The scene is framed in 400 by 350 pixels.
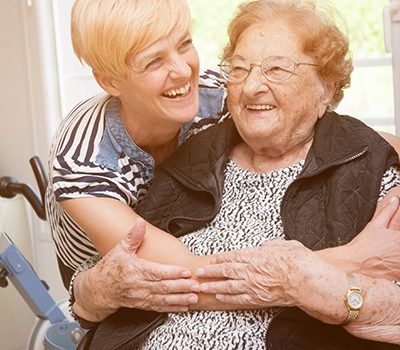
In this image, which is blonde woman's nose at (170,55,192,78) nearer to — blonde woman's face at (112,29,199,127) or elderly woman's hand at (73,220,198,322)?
blonde woman's face at (112,29,199,127)

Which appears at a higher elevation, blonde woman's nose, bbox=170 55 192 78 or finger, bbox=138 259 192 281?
blonde woman's nose, bbox=170 55 192 78

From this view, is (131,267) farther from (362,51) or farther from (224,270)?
(362,51)

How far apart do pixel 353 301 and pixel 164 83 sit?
0.63 meters

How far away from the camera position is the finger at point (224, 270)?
1.45 metres

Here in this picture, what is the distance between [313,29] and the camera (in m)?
1.59

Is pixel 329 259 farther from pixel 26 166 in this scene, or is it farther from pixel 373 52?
pixel 26 166

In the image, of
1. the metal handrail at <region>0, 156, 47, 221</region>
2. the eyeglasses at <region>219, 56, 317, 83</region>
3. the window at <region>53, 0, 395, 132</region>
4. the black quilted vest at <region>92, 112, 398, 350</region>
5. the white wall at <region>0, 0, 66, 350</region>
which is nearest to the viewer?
the black quilted vest at <region>92, 112, 398, 350</region>

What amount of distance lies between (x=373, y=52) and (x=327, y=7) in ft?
3.04

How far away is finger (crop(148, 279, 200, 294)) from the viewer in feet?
4.89

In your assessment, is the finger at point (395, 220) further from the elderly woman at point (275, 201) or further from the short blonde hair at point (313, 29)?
the short blonde hair at point (313, 29)

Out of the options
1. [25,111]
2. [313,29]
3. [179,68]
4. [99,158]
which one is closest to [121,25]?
[179,68]

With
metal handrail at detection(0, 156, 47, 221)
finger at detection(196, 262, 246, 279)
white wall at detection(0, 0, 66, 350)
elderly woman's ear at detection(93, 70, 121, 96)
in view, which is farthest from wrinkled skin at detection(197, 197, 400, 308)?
white wall at detection(0, 0, 66, 350)

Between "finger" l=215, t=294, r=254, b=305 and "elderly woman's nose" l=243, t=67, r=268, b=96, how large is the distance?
452mm

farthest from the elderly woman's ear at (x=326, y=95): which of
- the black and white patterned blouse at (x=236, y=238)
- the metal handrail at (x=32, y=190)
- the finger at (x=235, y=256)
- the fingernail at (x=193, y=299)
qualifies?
the metal handrail at (x=32, y=190)
